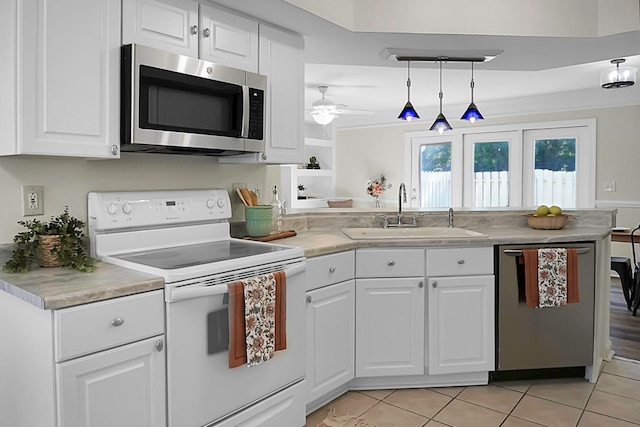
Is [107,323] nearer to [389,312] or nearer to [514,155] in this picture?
[389,312]

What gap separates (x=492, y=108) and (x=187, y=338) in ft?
20.6

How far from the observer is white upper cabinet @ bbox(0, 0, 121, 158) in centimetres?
171

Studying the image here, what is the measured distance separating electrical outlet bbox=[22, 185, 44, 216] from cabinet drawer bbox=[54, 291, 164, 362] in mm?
697

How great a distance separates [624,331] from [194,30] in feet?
12.7

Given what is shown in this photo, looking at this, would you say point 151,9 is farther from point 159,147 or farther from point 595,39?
point 595,39

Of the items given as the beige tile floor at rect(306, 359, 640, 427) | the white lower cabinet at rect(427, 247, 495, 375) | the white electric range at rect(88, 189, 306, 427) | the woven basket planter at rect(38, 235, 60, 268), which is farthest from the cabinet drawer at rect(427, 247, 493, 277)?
the woven basket planter at rect(38, 235, 60, 268)

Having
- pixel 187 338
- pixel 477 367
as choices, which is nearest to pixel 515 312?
pixel 477 367

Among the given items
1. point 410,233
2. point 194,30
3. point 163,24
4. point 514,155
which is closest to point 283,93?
point 194,30

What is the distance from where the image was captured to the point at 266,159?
8.64 feet

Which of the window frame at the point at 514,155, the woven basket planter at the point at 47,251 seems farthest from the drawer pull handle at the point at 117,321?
the window frame at the point at 514,155

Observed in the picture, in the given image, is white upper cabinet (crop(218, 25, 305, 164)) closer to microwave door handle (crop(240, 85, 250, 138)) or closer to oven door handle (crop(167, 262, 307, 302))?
microwave door handle (crop(240, 85, 250, 138))

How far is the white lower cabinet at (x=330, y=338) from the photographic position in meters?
2.46

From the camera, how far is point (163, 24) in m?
2.11

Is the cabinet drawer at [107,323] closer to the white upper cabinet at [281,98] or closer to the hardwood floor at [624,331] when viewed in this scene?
the white upper cabinet at [281,98]
